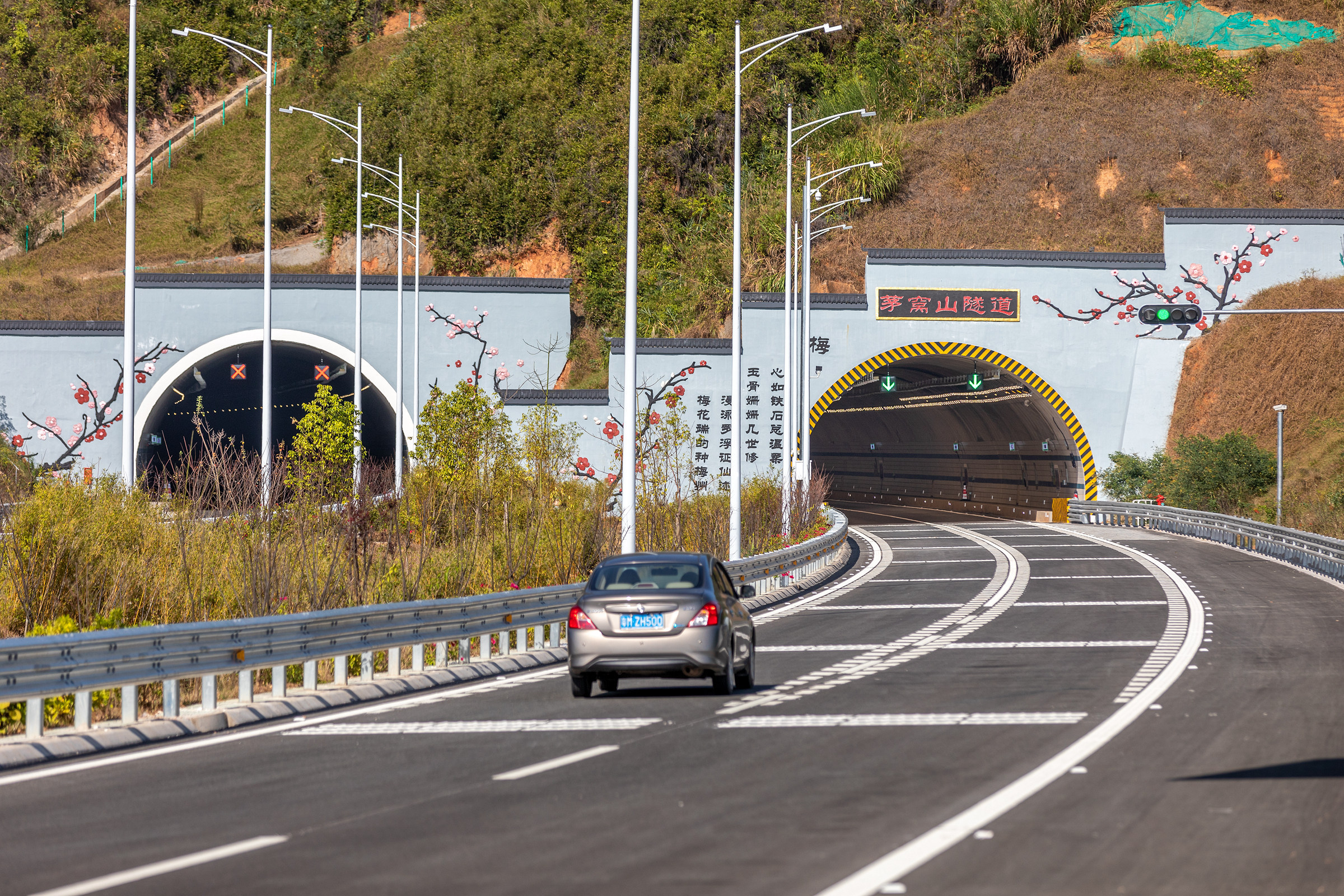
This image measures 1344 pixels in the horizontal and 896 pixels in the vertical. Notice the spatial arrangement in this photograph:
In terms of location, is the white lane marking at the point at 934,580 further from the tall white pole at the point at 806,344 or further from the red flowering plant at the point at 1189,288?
the red flowering plant at the point at 1189,288

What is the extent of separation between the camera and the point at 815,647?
824 inches

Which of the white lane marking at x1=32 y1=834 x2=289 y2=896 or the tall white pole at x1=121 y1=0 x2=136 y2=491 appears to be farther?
the tall white pole at x1=121 y1=0 x2=136 y2=491

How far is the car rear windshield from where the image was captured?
16.2m

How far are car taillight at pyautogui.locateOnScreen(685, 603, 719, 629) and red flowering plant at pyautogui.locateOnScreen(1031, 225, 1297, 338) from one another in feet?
143

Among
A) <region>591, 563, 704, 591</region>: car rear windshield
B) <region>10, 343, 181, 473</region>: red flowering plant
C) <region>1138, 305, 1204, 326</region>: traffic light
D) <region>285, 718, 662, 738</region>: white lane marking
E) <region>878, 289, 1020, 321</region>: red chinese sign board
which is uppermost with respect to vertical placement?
<region>878, 289, 1020, 321</region>: red chinese sign board

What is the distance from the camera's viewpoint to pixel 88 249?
88.1 m

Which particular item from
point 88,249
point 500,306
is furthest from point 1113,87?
point 88,249

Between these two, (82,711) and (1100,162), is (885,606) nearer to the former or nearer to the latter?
(82,711)

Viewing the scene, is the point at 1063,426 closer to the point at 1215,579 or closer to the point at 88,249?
the point at 1215,579

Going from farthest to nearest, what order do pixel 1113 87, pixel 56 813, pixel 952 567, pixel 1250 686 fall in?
pixel 1113 87 → pixel 952 567 → pixel 1250 686 → pixel 56 813

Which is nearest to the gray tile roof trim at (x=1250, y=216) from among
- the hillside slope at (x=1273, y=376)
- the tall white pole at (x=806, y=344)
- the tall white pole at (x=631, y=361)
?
the hillside slope at (x=1273, y=376)

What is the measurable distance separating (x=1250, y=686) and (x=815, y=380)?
132ft

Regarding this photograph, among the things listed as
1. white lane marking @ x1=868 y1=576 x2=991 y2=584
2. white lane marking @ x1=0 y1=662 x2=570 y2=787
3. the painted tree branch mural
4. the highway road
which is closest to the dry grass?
the painted tree branch mural

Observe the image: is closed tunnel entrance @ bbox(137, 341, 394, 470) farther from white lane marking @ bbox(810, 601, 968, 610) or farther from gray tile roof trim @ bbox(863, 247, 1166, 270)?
white lane marking @ bbox(810, 601, 968, 610)
